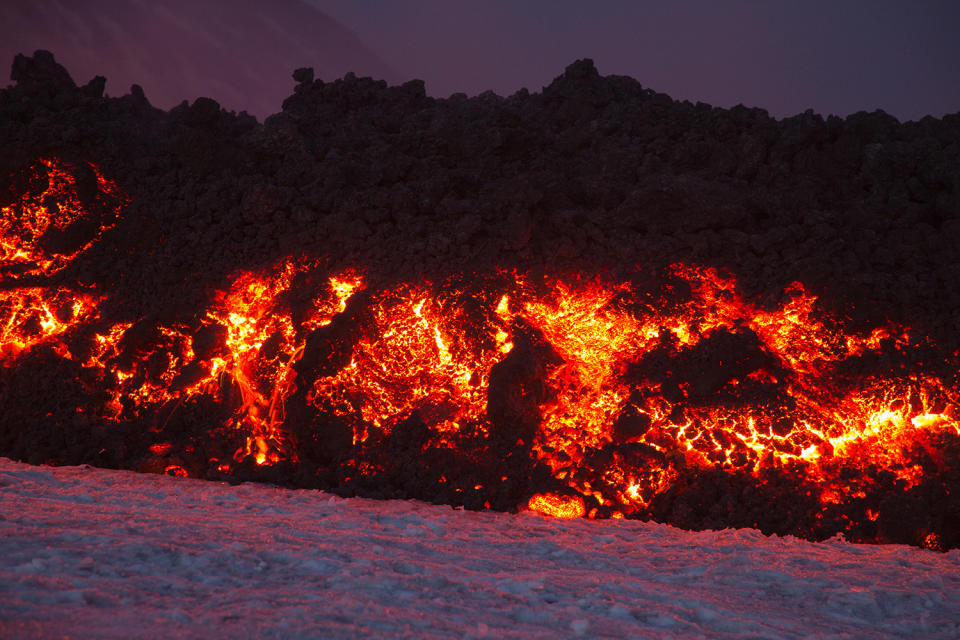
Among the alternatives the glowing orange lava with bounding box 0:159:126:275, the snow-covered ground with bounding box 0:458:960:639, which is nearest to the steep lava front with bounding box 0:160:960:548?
the glowing orange lava with bounding box 0:159:126:275

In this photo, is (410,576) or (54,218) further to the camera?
(54,218)

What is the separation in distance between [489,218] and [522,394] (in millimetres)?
1789

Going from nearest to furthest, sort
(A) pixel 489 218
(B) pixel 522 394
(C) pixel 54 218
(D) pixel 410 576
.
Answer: (D) pixel 410 576
(B) pixel 522 394
(A) pixel 489 218
(C) pixel 54 218

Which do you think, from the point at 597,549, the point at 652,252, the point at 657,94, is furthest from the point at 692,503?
the point at 657,94

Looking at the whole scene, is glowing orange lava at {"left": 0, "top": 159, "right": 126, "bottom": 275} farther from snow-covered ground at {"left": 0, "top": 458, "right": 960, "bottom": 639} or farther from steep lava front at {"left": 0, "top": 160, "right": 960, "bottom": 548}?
snow-covered ground at {"left": 0, "top": 458, "right": 960, "bottom": 639}

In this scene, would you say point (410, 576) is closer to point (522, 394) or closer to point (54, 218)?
point (522, 394)

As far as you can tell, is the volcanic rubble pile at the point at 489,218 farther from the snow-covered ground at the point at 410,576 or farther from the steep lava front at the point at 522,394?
the snow-covered ground at the point at 410,576

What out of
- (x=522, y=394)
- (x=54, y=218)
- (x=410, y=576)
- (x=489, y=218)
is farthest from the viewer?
(x=54, y=218)

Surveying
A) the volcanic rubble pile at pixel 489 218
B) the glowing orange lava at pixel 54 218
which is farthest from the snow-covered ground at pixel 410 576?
the glowing orange lava at pixel 54 218

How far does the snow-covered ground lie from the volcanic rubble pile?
2.23ft

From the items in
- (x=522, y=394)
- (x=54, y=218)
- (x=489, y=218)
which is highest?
(x=489, y=218)

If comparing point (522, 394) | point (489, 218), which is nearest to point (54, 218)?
point (489, 218)

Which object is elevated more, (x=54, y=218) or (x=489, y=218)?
(x=489, y=218)

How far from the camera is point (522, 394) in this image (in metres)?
5.34
